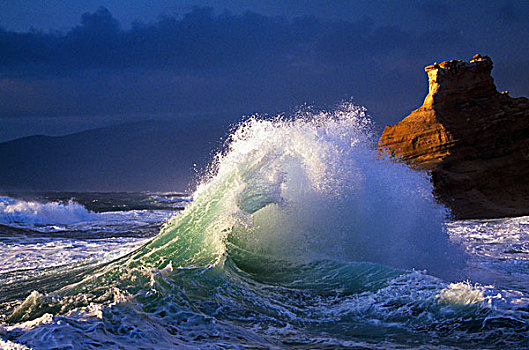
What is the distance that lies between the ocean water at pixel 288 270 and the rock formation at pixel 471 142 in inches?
320

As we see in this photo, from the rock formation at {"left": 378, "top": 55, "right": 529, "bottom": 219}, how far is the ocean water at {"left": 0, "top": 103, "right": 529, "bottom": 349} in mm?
8128

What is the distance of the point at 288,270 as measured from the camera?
23.9 feet

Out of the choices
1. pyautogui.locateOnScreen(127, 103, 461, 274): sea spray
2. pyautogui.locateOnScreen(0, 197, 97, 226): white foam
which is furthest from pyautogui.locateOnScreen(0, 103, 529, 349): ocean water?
pyautogui.locateOnScreen(0, 197, 97, 226): white foam

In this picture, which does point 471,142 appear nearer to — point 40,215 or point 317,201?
point 317,201

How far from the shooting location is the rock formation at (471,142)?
67.2 ft

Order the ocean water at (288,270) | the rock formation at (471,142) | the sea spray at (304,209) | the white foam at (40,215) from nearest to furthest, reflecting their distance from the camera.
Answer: the ocean water at (288,270)
the sea spray at (304,209)
the white foam at (40,215)
the rock formation at (471,142)

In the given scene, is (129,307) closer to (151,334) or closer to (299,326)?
(151,334)

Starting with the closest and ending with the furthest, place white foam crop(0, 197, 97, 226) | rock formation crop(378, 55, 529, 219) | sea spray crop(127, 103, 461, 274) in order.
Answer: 1. sea spray crop(127, 103, 461, 274)
2. white foam crop(0, 197, 97, 226)
3. rock formation crop(378, 55, 529, 219)

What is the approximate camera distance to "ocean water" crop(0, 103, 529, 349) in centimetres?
409

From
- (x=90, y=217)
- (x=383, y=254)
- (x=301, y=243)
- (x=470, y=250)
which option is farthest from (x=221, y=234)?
(x=90, y=217)

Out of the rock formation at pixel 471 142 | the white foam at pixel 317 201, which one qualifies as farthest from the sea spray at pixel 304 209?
the rock formation at pixel 471 142

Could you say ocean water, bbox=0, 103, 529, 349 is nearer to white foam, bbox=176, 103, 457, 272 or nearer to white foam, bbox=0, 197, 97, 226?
white foam, bbox=176, 103, 457, 272

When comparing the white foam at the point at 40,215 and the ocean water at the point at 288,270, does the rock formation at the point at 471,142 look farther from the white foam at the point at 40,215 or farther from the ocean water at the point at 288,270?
the white foam at the point at 40,215

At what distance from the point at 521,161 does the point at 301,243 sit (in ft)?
58.9
